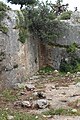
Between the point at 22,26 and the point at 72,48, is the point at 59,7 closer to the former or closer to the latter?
the point at 72,48

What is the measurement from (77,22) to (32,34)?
3.36 meters

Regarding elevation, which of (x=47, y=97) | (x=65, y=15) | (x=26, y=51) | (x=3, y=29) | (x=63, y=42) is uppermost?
(x=65, y=15)

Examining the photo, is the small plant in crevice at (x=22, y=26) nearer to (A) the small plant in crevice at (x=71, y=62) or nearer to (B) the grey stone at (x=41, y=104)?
(A) the small plant in crevice at (x=71, y=62)

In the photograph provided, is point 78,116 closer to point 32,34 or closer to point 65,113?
point 65,113

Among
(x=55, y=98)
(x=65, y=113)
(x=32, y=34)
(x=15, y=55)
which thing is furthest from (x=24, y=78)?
(x=65, y=113)

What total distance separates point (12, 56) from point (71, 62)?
239 inches

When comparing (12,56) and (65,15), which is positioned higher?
(65,15)

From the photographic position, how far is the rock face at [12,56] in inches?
592

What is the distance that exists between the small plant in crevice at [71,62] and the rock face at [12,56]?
2713 millimetres

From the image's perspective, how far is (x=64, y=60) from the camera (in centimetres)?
2144

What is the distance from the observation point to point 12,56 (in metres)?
15.8

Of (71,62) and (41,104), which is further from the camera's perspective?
(71,62)

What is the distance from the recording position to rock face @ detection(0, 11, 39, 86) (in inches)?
592

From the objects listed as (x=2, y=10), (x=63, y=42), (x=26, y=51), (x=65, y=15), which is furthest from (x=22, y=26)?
(x=65, y=15)
